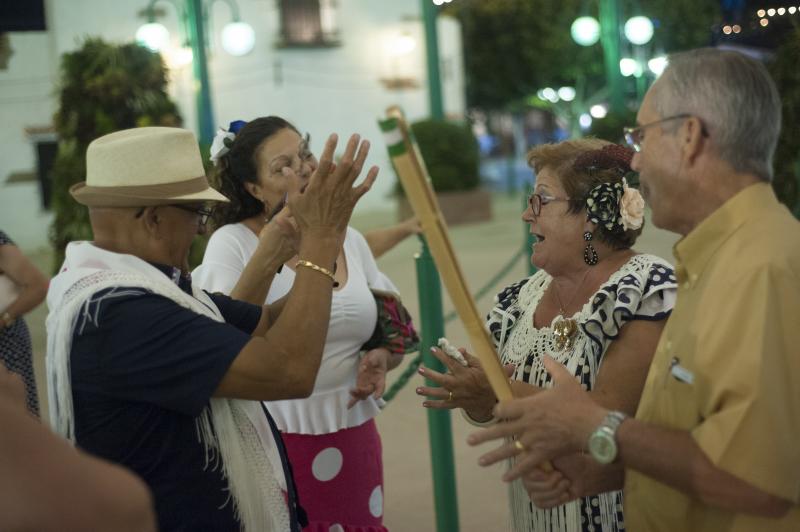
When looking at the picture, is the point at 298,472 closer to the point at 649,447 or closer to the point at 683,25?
the point at 649,447

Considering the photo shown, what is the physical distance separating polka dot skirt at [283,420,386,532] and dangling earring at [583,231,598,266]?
3.74 ft

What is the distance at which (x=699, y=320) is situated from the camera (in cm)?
185

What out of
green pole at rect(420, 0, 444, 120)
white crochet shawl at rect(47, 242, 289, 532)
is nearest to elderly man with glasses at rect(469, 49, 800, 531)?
white crochet shawl at rect(47, 242, 289, 532)

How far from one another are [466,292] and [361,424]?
176 cm

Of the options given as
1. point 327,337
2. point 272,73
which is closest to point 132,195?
point 327,337

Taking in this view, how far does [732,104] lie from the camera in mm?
1862

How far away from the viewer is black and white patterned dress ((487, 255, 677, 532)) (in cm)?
252

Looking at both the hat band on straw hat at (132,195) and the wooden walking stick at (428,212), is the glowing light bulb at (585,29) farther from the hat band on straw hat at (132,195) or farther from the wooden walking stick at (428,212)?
the wooden walking stick at (428,212)

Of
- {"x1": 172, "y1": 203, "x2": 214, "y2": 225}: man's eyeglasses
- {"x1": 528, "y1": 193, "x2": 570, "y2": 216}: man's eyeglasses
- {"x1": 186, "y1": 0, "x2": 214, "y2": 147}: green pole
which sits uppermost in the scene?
{"x1": 186, "y1": 0, "x2": 214, "y2": 147}: green pole

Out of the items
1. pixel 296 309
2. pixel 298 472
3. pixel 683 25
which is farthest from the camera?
pixel 683 25

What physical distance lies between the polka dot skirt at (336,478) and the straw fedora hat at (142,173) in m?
1.20

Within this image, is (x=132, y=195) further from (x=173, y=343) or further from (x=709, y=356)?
(x=709, y=356)

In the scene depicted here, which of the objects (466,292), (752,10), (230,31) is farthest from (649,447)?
(230,31)

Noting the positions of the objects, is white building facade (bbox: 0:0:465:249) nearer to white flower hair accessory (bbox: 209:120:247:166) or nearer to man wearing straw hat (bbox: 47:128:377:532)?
white flower hair accessory (bbox: 209:120:247:166)
